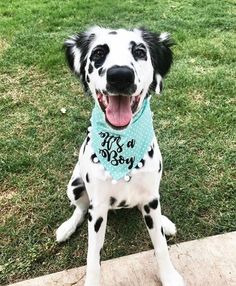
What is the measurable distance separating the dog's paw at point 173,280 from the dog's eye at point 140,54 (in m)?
1.31

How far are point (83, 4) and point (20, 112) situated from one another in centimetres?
358

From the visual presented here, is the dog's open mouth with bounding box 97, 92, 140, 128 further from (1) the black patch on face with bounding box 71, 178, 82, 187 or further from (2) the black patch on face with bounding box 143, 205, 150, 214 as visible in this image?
(1) the black patch on face with bounding box 71, 178, 82, 187

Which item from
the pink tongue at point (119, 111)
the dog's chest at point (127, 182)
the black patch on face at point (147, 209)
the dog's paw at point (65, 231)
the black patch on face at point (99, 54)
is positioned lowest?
the dog's paw at point (65, 231)

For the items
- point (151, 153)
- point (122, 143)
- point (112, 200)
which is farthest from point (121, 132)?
point (112, 200)

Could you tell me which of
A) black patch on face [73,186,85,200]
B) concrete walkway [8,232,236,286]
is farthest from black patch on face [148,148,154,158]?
concrete walkway [8,232,236,286]

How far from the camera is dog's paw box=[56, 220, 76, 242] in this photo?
3277 mm

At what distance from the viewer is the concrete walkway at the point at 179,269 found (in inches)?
115

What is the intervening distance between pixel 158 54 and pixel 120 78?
0.51 meters

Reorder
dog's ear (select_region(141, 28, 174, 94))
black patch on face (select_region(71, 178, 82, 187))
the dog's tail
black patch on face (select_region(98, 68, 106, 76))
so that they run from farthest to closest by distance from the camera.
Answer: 1. the dog's tail
2. black patch on face (select_region(71, 178, 82, 187))
3. dog's ear (select_region(141, 28, 174, 94))
4. black patch on face (select_region(98, 68, 106, 76))

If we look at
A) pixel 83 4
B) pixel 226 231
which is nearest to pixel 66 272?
pixel 226 231

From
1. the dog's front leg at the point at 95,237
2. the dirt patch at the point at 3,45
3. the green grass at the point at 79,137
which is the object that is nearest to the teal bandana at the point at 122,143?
the dog's front leg at the point at 95,237

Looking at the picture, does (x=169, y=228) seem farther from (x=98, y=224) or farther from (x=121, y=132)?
(x=121, y=132)

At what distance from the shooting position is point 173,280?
9.36 feet

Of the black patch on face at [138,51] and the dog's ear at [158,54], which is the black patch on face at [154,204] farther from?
the black patch on face at [138,51]
